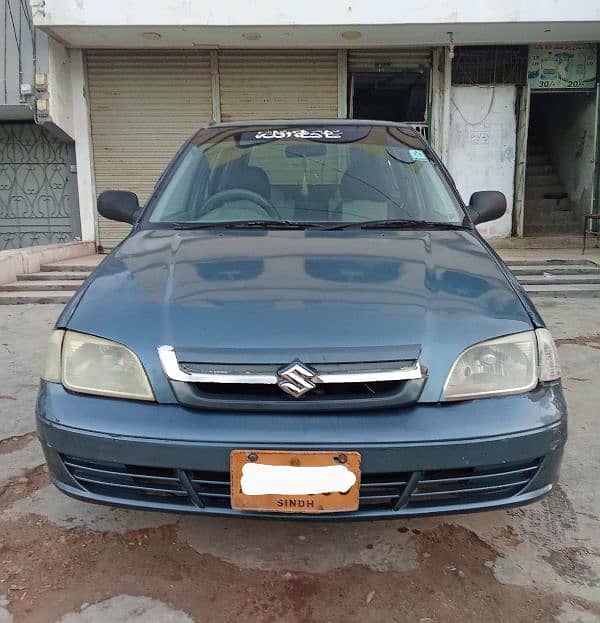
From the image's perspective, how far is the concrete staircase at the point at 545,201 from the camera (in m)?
9.86

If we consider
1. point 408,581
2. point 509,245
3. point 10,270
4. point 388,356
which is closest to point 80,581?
point 408,581

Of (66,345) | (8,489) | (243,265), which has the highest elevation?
(243,265)

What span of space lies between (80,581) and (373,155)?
7.57 ft

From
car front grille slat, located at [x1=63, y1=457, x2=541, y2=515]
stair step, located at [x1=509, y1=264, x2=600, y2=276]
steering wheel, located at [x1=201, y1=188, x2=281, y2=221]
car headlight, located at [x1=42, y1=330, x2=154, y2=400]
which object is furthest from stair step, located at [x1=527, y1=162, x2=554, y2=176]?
car headlight, located at [x1=42, y1=330, x2=154, y2=400]

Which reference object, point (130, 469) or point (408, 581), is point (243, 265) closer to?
point (130, 469)

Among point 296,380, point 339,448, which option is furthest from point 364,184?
point 339,448

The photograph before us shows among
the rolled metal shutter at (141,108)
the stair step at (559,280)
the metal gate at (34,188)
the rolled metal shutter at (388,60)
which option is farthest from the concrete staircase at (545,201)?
the metal gate at (34,188)

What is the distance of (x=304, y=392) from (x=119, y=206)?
5.93 ft

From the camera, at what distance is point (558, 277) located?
700 centimetres

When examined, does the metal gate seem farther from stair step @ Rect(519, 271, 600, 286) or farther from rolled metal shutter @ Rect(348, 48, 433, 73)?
stair step @ Rect(519, 271, 600, 286)

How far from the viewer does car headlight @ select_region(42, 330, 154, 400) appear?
168cm

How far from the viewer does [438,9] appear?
737cm

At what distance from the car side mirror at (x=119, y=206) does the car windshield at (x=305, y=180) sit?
0.80 feet

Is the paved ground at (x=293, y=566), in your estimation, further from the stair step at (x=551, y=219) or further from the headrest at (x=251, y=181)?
the stair step at (x=551, y=219)
